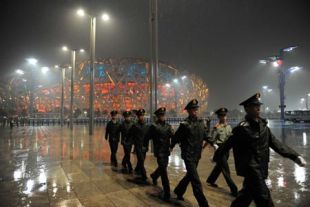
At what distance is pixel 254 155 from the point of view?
3.27m

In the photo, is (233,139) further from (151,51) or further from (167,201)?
(151,51)

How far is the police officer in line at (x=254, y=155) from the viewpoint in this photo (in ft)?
10.4

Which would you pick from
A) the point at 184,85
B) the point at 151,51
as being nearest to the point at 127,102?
the point at 184,85

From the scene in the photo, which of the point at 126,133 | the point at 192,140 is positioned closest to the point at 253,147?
the point at 192,140

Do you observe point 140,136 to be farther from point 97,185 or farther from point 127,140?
point 97,185

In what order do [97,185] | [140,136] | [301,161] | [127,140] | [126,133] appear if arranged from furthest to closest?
1. [126,133]
2. [127,140]
3. [140,136]
4. [97,185]
5. [301,161]

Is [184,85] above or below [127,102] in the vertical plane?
above

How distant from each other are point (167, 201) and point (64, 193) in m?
2.18

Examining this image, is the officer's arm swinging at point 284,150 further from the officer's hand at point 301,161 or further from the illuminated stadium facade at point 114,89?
the illuminated stadium facade at point 114,89

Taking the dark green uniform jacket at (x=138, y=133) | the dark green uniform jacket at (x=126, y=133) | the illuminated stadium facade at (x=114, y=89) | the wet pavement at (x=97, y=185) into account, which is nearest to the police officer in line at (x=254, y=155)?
the wet pavement at (x=97, y=185)

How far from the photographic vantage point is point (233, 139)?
3.43 metres

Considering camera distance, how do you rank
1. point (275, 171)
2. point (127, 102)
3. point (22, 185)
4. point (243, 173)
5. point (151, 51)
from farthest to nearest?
point (127, 102), point (151, 51), point (275, 171), point (22, 185), point (243, 173)

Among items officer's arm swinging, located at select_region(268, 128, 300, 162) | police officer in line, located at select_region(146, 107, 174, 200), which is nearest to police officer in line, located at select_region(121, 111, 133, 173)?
police officer in line, located at select_region(146, 107, 174, 200)

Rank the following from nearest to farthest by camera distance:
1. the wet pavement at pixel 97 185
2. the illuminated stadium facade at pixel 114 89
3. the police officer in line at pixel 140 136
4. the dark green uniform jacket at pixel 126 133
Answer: the wet pavement at pixel 97 185, the police officer in line at pixel 140 136, the dark green uniform jacket at pixel 126 133, the illuminated stadium facade at pixel 114 89
